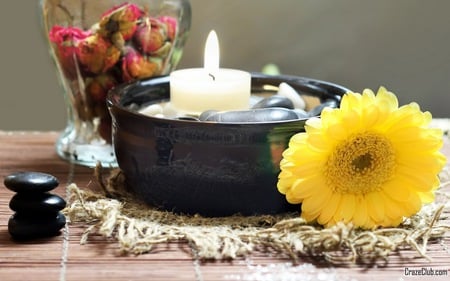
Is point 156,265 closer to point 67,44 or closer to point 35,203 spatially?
point 35,203

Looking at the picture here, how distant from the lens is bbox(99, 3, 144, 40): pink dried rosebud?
0.77m

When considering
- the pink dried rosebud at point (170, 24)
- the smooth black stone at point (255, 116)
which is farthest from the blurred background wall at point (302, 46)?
the smooth black stone at point (255, 116)

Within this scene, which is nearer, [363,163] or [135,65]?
[363,163]

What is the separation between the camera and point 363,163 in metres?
0.59

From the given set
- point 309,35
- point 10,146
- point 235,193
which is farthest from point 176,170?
point 309,35

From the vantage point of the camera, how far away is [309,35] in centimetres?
114

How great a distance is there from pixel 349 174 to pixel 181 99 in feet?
0.66

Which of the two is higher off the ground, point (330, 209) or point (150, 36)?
point (150, 36)

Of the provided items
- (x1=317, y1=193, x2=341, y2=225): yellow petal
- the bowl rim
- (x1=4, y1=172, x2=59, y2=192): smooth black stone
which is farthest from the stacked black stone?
(x1=317, y1=193, x2=341, y2=225): yellow petal

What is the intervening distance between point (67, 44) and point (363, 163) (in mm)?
363

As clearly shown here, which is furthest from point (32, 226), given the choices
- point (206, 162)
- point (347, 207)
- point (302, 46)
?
point (302, 46)

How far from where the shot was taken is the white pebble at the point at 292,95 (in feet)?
2.45

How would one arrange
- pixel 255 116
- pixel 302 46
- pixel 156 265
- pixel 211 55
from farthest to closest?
pixel 302 46
pixel 211 55
pixel 255 116
pixel 156 265

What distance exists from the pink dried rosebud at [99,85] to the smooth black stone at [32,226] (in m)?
0.24
